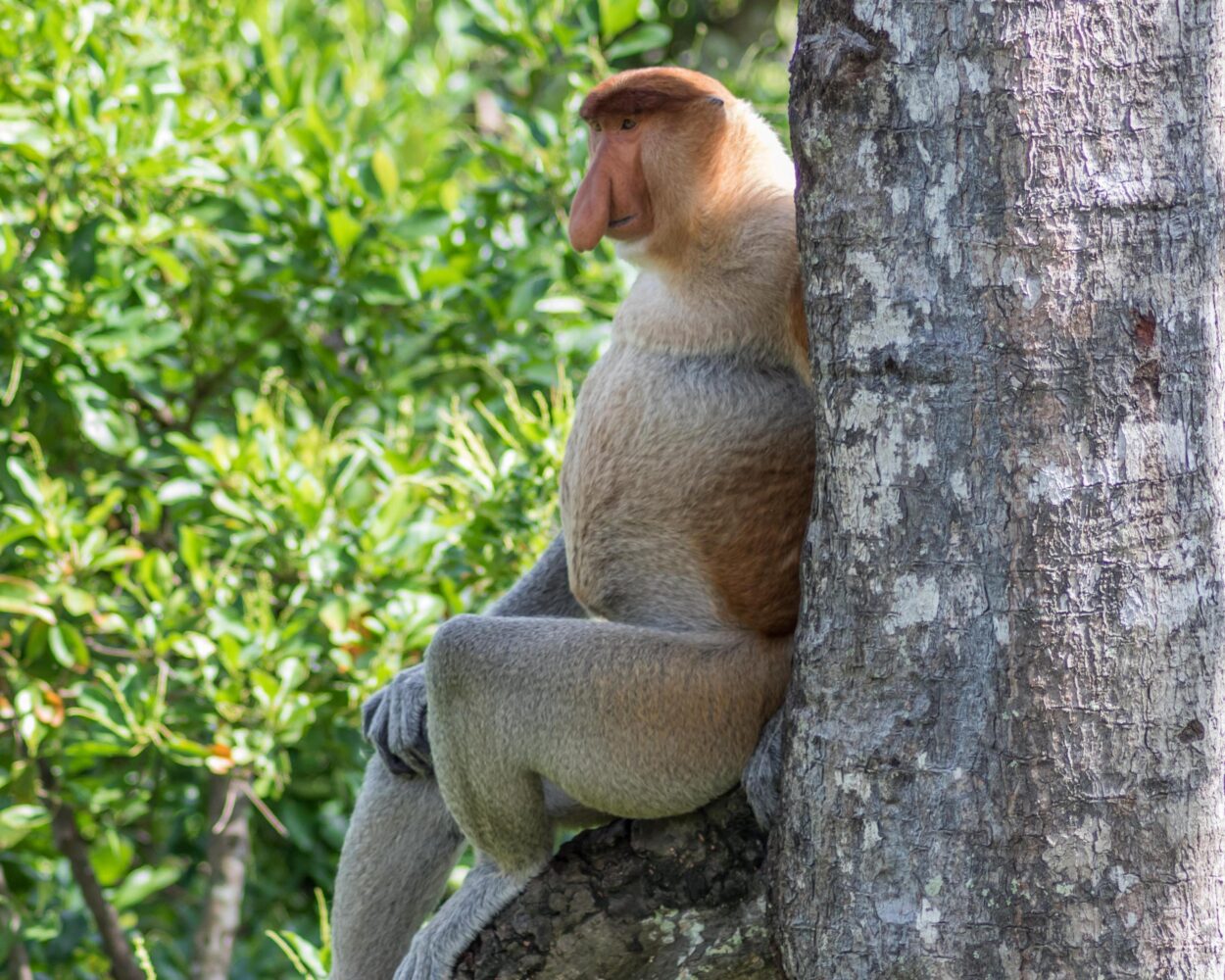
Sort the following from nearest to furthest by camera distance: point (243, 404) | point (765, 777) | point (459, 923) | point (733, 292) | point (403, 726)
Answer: point (765, 777) → point (733, 292) → point (459, 923) → point (403, 726) → point (243, 404)

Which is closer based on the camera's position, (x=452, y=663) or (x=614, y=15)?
(x=452, y=663)

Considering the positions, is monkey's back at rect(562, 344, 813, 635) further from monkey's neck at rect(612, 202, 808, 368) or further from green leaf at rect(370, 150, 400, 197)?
green leaf at rect(370, 150, 400, 197)

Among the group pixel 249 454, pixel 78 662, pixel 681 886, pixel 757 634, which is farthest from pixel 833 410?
pixel 78 662

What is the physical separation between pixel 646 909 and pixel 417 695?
0.58 metres

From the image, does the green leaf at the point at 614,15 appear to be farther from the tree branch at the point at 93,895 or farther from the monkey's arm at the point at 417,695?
the tree branch at the point at 93,895

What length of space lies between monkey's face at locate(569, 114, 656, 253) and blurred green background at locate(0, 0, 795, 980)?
1047mm

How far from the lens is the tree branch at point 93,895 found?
11.7 feet

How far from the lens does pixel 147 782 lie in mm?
3504

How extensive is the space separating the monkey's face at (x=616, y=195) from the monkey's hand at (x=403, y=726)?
2.43 ft

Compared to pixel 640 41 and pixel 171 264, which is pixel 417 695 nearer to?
pixel 171 264

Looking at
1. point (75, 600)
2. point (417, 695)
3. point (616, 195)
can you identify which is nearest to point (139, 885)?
point (75, 600)

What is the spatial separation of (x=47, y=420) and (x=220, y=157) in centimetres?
79

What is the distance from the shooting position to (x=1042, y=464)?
142 cm

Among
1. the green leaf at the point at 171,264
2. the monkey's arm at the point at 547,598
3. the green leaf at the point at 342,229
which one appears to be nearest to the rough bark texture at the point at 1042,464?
the monkey's arm at the point at 547,598
